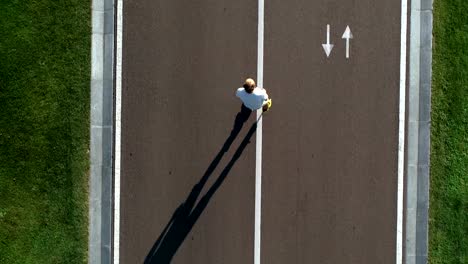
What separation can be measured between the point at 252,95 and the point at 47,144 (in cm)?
474

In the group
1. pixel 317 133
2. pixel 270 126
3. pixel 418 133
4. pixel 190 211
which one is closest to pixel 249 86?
pixel 270 126

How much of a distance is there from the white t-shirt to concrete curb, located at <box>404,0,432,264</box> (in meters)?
3.51

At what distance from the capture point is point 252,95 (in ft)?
33.4

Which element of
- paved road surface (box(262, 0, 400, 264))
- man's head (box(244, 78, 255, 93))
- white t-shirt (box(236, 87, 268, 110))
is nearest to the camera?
man's head (box(244, 78, 255, 93))

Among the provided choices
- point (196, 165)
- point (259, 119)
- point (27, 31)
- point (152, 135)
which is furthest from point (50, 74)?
point (259, 119)

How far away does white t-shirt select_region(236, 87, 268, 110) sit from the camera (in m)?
10.2

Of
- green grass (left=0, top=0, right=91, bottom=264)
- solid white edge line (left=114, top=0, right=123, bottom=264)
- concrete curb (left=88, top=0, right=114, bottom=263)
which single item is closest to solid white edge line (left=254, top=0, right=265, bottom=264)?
solid white edge line (left=114, top=0, right=123, bottom=264)

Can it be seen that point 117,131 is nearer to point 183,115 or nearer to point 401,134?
point 183,115

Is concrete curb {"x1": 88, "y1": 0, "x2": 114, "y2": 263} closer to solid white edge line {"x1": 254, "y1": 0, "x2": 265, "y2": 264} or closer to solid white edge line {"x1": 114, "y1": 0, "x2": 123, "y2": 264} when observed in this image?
solid white edge line {"x1": 114, "y1": 0, "x2": 123, "y2": 264}

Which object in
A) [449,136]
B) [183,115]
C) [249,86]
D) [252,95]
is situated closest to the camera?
[249,86]

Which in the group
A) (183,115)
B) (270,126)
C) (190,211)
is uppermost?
(183,115)

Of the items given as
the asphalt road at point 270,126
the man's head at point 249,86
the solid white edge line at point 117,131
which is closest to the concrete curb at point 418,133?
the asphalt road at point 270,126

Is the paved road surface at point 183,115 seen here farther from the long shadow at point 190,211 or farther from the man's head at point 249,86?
the man's head at point 249,86

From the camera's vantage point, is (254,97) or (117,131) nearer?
(254,97)
